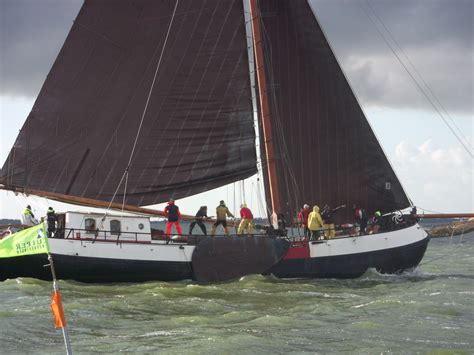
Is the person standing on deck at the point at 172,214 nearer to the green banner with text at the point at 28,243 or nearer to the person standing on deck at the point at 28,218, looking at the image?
the person standing on deck at the point at 28,218

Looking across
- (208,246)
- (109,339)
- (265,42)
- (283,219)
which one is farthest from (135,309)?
(265,42)

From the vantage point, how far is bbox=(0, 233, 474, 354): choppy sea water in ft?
52.6

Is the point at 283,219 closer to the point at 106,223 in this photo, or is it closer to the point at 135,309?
the point at 106,223

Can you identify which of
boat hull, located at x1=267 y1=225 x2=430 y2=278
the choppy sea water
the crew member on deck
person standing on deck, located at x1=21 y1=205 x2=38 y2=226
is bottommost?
the choppy sea water

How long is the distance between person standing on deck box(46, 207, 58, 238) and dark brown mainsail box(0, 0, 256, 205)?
3580 millimetres

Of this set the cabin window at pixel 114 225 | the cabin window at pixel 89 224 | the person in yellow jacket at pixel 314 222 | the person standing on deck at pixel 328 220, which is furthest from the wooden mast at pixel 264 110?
the cabin window at pixel 89 224

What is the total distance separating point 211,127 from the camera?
32375 millimetres

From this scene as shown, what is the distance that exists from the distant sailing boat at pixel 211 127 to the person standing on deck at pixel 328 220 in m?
0.72

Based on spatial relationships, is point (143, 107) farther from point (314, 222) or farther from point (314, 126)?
point (314, 222)

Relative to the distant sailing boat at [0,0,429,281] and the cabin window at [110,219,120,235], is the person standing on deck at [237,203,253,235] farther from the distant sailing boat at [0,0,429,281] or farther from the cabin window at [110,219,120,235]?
the cabin window at [110,219,120,235]

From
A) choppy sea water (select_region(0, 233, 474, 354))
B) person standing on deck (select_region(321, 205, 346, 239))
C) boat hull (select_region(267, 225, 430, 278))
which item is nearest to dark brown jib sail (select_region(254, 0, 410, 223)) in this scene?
person standing on deck (select_region(321, 205, 346, 239))

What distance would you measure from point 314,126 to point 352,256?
6.36 meters

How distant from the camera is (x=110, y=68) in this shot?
104 ft

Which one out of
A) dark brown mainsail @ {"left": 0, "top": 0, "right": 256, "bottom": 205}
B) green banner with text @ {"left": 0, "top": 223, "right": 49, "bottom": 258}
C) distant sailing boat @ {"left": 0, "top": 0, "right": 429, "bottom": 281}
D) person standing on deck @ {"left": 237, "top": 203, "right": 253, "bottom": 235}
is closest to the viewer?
green banner with text @ {"left": 0, "top": 223, "right": 49, "bottom": 258}
